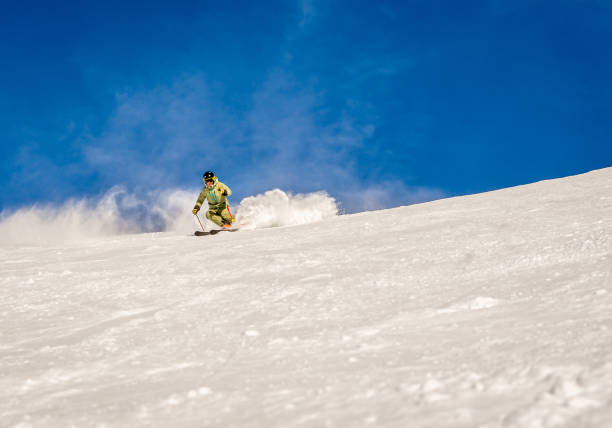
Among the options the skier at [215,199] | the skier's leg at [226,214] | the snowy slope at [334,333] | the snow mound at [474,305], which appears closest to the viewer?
the snowy slope at [334,333]

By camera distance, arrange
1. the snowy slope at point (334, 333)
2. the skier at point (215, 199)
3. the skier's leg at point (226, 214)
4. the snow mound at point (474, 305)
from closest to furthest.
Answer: the snowy slope at point (334, 333) → the snow mound at point (474, 305) → the skier at point (215, 199) → the skier's leg at point (226, 214)

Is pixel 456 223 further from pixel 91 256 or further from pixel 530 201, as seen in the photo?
pixel 91 256

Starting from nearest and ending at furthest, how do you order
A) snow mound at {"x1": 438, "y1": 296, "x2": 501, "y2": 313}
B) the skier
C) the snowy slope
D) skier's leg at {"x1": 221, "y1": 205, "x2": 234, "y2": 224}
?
the snowy slope < snow mound at {"x1": 438, "y1": 296, "x2": 501, "y2": 313} < the skier < skier's leg at {"x1": 221, "y1": 205, "x2": 234, "y2": 224}

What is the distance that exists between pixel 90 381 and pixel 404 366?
229 cm

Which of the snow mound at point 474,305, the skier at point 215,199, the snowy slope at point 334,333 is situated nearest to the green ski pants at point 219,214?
the skier at point 215,199

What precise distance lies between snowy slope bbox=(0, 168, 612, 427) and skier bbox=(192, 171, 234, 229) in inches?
235

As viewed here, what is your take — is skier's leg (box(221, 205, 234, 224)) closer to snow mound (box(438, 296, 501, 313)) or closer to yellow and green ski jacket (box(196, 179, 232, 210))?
yellow and green ski jacket (box(196, 179, 232, 210))

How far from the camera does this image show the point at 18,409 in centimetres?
347

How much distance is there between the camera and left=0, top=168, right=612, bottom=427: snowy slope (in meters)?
2.62

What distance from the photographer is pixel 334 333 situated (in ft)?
14.0

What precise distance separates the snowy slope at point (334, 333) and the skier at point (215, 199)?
597 cm

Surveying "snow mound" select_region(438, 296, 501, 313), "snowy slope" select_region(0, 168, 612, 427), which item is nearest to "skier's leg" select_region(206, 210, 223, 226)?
"snowy slope" select_region(0, 168, 612, 427)

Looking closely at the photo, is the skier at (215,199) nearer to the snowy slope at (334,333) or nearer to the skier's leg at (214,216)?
the skier's leg at (214,216)

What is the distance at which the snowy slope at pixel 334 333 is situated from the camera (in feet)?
8.61
